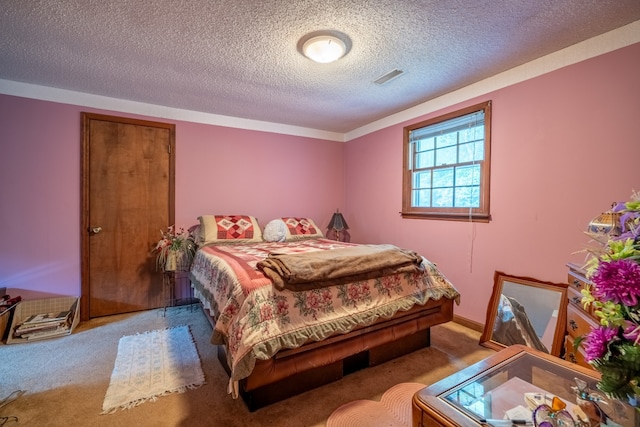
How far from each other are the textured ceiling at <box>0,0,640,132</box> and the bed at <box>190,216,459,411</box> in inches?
57.7

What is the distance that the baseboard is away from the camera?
2.55 metres

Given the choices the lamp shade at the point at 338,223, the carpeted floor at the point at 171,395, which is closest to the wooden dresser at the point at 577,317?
the carpeted floor at the point at 171,395

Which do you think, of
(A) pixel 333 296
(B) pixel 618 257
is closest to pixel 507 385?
(B) pixel 618 257

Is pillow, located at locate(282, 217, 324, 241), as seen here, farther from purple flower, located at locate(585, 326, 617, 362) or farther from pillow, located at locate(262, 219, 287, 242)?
purple flower, located at locate(585, 326, 617, 362)

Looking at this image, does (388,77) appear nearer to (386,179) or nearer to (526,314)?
(386,179)

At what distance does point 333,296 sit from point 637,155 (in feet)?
6.67

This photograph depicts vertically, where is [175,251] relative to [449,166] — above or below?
below

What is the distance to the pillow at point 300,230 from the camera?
3.35 metres

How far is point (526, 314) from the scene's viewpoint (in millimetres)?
2184

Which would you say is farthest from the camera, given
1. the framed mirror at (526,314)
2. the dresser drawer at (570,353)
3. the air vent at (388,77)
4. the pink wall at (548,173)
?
the air vent at (388,77)

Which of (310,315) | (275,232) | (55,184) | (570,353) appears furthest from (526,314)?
(55,184)

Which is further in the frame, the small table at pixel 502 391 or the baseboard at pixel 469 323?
the baseboard at pixel 469 323

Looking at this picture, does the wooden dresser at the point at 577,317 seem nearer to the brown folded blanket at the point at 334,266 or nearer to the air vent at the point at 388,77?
the brown folded blanket at the point at 334,266

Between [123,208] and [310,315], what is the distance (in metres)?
2.57
